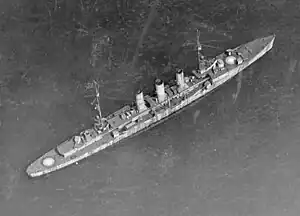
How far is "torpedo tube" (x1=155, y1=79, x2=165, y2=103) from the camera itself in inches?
2363

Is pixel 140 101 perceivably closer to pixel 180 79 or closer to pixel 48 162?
pixel 180 79

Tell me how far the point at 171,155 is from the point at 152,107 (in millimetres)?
4400

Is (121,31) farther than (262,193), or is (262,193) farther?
(121,31)

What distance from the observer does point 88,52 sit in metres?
66.6

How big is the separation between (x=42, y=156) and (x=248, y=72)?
1811 centimetres

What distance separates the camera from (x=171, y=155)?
58.8m

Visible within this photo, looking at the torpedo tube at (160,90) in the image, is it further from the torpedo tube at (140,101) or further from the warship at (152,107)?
the torpedo tube at (140,101)

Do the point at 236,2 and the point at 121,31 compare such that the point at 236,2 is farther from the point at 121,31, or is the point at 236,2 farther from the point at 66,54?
the point at 66,54

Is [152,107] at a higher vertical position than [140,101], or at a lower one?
lower

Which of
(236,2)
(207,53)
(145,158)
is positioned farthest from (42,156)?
(236,2)

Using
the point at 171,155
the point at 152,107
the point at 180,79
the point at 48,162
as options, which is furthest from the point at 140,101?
the point at 48,162

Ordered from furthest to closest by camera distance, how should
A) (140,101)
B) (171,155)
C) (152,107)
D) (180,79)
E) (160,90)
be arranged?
(180,79), (152,107), (160,90), (140,101), (171,155)

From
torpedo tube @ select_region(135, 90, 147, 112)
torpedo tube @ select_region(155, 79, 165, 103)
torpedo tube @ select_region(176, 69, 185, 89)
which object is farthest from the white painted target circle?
torpedo tube @ select_region(176, 69, 185, 89)

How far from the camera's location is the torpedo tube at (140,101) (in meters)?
59.6
